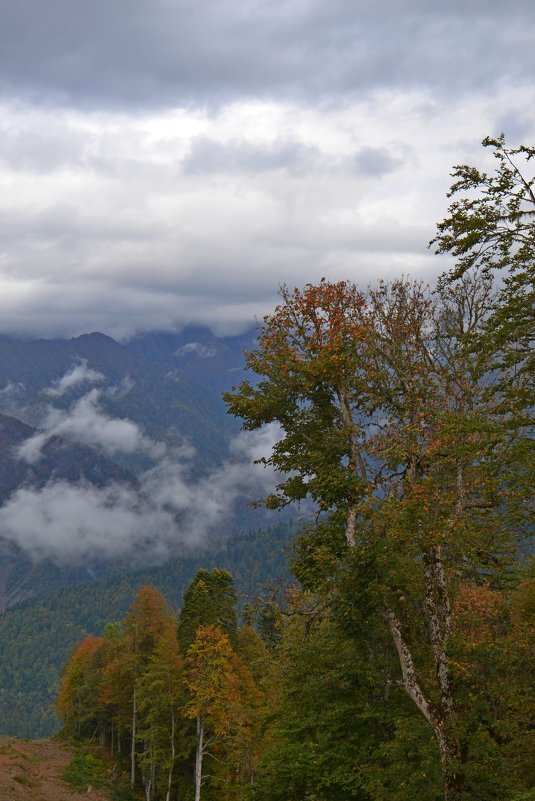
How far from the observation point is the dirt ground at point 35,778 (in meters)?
39.2

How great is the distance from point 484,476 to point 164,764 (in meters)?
43.3

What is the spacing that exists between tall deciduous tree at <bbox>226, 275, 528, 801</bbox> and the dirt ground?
30.2 metres

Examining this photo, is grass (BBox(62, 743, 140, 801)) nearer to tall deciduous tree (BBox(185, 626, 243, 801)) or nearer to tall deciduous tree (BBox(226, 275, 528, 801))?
tall deciduous tree (BBox(185, 626, 243, 801))

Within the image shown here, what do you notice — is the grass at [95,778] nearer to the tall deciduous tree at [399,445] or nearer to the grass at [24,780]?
the grass at [24,780]

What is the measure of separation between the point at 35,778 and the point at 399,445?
4495 centimetres

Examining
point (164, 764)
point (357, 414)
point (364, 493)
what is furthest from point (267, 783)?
point (164, 764)

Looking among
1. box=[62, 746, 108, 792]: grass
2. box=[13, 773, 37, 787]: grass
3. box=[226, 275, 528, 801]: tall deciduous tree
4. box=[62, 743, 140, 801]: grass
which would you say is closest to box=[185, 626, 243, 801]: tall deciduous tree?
box=[13, 773, 37, 787]: grass

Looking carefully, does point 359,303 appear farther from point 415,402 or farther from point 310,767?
point 310,767

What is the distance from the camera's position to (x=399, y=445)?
15.6 m

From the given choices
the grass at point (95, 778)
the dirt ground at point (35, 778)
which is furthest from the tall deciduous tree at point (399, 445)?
the grass at point (95, 778)

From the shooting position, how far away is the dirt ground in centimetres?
3922

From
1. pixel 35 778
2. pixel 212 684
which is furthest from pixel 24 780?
pixel 212 684

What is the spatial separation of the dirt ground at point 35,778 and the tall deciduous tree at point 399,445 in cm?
3018

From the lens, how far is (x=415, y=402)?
1698 cm
